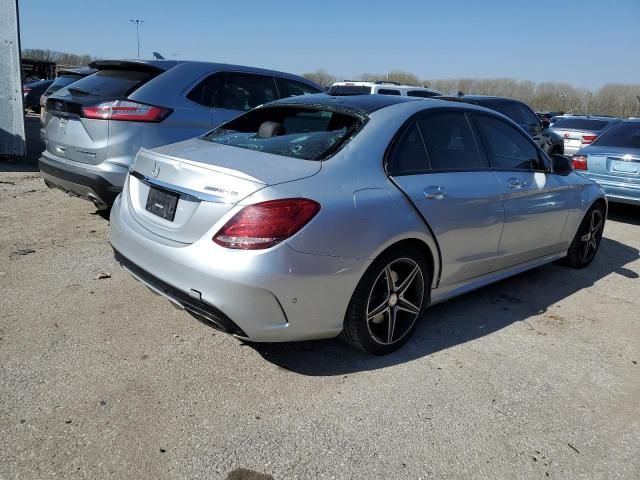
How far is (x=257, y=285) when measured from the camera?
8.41 feet

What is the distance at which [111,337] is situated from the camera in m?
3.27

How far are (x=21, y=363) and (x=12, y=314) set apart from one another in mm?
678

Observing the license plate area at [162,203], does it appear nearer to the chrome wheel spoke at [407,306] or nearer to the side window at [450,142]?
the chrome wheel spoke at [407,306]

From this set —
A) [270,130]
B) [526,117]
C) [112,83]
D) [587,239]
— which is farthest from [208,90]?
[526,117]

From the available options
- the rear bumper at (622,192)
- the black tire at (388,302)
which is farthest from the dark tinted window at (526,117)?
the black tire at (388,302)

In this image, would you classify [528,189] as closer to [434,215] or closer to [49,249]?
[434,215]

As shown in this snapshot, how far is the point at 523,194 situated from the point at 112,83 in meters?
3.88

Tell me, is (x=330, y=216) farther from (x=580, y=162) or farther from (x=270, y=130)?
(x=580, y=162)

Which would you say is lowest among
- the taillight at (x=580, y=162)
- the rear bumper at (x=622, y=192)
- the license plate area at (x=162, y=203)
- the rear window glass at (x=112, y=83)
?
the rear bumper at (x=622, y=192)

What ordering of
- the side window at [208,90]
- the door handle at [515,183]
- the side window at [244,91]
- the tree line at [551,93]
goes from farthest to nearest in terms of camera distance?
1. the tree line at [551,93]
2. the side window at [244,91]
3. the side window at [208,90]
4. the door handle at [515,183]

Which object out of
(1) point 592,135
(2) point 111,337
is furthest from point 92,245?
(1) point 592,135

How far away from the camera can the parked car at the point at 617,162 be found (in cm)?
732

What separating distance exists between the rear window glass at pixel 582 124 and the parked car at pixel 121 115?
38.4ft

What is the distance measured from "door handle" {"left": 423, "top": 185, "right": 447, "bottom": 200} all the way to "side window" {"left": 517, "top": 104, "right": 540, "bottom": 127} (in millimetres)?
8103
